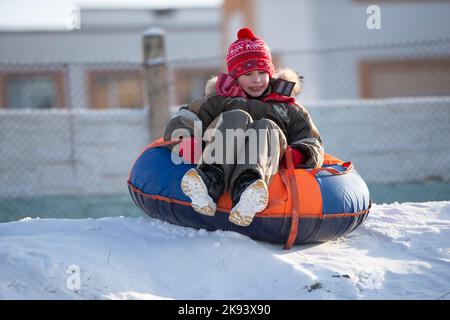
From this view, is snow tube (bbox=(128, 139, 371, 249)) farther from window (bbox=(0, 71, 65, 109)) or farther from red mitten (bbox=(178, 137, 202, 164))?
window (bbox=(0, 71, 65, 109))

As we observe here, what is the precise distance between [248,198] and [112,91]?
57.9ft

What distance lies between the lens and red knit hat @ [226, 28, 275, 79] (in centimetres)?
392

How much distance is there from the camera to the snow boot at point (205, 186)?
10.4ft

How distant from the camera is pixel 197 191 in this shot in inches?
126

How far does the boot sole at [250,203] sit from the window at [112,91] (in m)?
16.0

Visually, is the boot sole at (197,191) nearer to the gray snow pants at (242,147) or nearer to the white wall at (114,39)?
the gray snow pants at (242,147)

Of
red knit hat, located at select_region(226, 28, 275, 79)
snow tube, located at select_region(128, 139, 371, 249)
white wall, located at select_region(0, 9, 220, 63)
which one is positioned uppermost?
white wall, located at select_region(0, 9, 220, 63)

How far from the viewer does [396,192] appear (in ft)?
23.3

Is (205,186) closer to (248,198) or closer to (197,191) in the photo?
(197,191)

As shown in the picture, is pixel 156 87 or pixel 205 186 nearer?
pixel 205 186

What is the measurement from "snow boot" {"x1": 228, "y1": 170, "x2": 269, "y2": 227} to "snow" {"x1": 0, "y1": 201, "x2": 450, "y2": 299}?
0.17 m

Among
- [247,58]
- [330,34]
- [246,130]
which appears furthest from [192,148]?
[330,34]

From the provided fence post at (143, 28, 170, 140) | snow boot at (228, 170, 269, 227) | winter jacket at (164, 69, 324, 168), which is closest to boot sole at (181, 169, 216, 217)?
snow boot at (228, 170, 269, 227)
